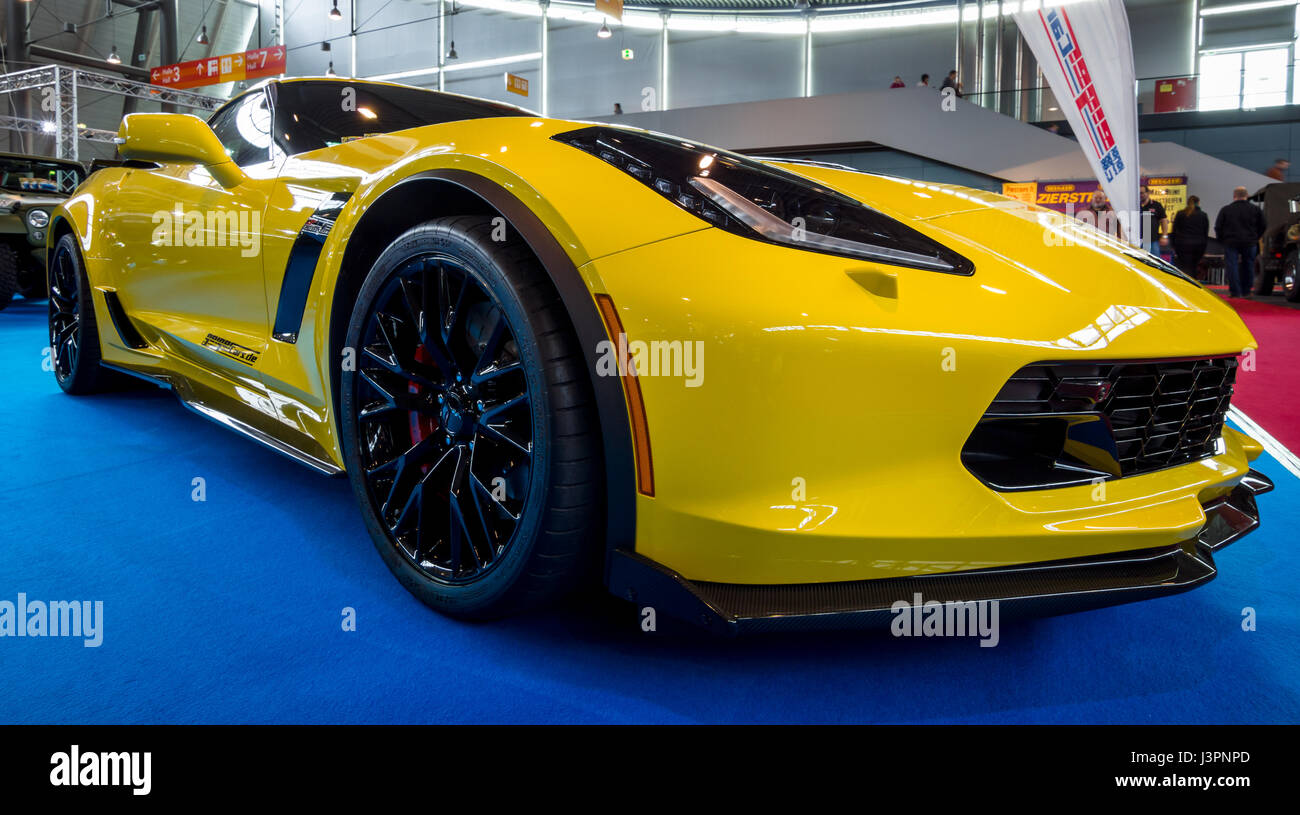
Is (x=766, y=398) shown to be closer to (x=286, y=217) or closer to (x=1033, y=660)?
(x=1033, y=660)

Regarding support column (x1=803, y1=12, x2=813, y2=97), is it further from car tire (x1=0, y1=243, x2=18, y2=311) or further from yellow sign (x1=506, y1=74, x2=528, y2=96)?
car tire (x1=0, y1=243, x2=18, y2=311)

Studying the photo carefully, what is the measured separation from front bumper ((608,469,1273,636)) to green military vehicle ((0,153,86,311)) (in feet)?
26.5

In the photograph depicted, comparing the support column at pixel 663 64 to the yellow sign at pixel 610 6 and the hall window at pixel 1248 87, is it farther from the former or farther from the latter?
the hall window at pixel 1248 87

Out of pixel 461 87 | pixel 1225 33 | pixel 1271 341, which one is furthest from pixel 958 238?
pixel 461 87

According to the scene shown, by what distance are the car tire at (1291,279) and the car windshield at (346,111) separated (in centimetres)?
1068

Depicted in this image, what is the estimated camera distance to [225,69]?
17375 millimetres

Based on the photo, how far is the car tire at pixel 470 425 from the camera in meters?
1.20

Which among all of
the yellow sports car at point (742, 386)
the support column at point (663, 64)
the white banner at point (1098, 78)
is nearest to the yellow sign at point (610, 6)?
the support column at point (663, 64)

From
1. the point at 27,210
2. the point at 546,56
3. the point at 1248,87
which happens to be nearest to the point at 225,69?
the point at 546,56

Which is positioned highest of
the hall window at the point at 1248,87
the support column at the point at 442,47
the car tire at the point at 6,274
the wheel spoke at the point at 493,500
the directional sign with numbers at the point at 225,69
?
the support column at the point at 442,47

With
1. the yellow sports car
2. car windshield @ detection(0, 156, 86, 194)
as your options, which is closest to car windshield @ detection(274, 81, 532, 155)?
the yellow sports car

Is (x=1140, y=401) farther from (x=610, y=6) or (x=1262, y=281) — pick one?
(x=610, y=6)

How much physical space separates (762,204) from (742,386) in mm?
335

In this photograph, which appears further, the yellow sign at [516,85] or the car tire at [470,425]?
the yellow sign at [516,85]
